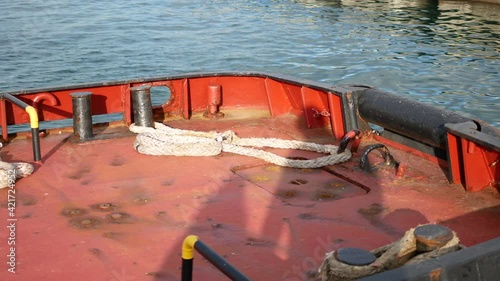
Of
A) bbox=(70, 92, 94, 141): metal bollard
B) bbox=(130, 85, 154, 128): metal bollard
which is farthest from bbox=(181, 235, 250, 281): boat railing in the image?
bbox=(130, 85, 154, 128): metal bollard

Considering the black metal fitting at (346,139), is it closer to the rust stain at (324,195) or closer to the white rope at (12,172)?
the rust stain at (324,195)

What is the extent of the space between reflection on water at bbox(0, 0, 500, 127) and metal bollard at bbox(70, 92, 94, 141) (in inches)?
391

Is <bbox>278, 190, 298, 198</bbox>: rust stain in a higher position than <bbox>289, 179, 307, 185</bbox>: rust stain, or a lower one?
lower

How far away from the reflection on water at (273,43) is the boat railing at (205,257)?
1266 centimetres

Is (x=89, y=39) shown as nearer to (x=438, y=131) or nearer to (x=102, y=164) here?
(x=102, y=164)

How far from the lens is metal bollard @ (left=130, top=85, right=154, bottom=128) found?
7.15m

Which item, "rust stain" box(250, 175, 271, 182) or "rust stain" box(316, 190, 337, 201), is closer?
"rust stain" box(316, 190, 337, 201)

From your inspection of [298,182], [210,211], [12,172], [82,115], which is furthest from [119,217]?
[82,115]

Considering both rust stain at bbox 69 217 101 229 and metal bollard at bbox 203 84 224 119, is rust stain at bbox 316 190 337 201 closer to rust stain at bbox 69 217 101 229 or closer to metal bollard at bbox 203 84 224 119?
rust stain at bbox 69 217 101 229

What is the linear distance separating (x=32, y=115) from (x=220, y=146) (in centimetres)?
177

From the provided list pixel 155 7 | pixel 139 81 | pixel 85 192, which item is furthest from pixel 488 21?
pixel 85 192

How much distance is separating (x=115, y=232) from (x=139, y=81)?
2858 mm

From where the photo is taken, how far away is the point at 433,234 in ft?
10.8

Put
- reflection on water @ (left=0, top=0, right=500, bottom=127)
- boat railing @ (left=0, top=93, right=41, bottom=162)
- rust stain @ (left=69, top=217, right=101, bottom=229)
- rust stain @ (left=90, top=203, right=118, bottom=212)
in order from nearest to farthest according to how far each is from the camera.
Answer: rust stain @ (left=69, top=217, right=101, bottom=229) → rust stain @ (left=90, top=203, right=118, bottom=212) → boat railing @ (left=0, top=93, right=41, bottom=162) → reflection on water @ (left=0, top=0, right=500, bottom=127)
